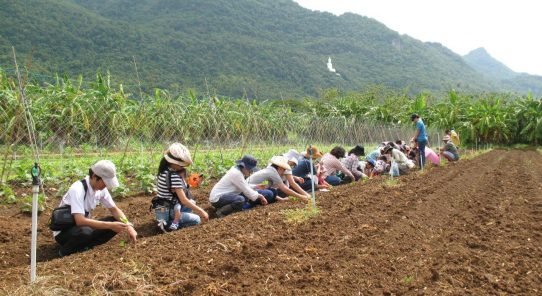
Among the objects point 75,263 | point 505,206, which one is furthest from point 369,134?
point 75,263

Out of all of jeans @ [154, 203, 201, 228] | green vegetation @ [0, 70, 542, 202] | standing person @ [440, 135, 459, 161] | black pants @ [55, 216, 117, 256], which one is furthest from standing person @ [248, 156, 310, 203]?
standing person @ [440, 135, 459, 161]

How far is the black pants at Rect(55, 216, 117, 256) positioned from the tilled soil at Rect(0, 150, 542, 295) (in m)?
0.15

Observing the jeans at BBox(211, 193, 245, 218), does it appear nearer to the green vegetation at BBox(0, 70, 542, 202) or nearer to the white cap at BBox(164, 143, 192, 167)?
the white cap at BBox(164, 143, 192, 167)

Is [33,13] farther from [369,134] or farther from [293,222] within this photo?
[293,222]

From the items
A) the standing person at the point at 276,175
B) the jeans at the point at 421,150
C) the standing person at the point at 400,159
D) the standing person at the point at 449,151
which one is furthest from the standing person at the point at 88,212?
the standing person at the point at 449,151

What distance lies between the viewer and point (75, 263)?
Result: 3.54 meters

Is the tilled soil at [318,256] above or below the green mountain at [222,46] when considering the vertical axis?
below

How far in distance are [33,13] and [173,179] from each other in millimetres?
47197

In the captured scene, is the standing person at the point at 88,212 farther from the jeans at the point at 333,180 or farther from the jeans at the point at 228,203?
the jeans at the point at 333,180

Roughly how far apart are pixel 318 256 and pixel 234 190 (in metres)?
2.60

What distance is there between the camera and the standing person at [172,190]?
16.5 feet

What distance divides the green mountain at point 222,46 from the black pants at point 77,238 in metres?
14.9

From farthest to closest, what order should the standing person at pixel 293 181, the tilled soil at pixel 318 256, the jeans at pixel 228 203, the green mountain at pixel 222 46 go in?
the green mountain at pixel 222 46, the standing person at pixel 293 181, the jeans at pixel 228 203, the tilled soil at pixel 318 256

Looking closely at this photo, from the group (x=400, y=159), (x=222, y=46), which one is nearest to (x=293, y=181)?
(x=400, y=159)
